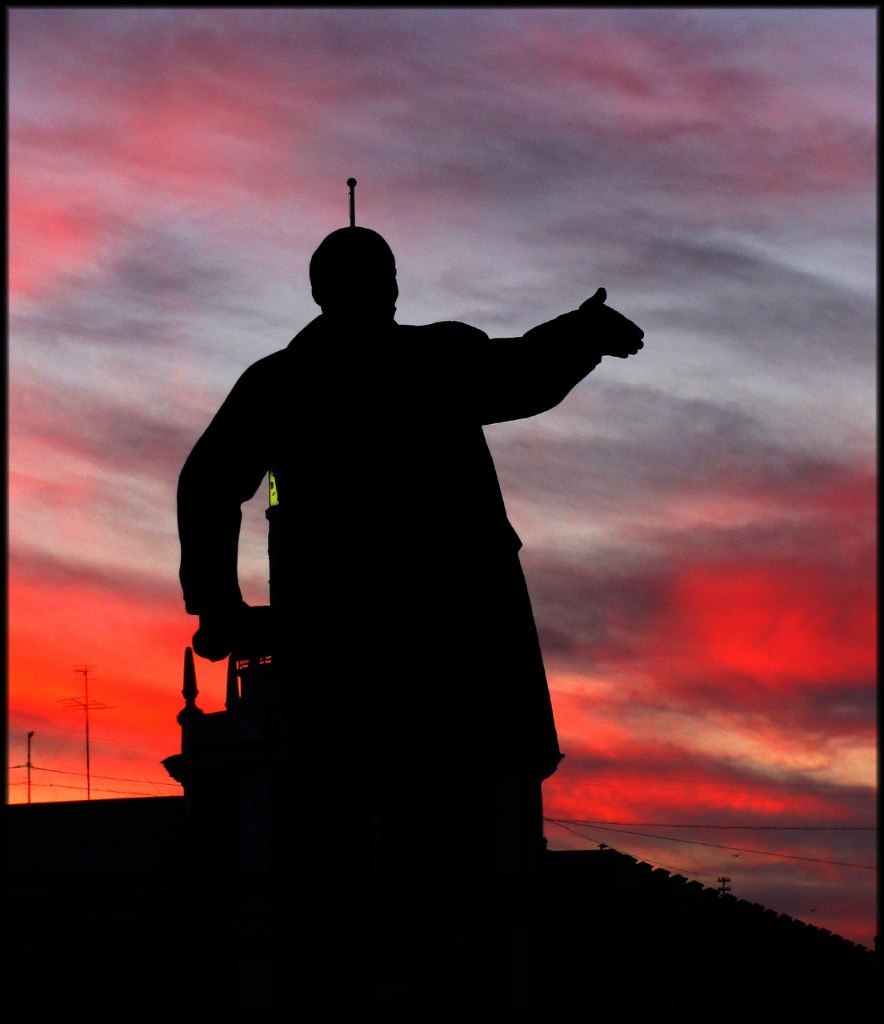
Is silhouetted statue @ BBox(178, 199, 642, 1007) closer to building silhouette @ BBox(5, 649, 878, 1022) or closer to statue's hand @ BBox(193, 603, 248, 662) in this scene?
statue's hand @ BBox(193, 603, 248, 662)

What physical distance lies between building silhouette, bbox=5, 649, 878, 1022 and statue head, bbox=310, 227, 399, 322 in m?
64.9

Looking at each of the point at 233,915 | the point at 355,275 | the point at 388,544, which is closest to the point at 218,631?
the point at 388,544

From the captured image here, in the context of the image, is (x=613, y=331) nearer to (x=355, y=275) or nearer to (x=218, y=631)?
(x=355, y=275)

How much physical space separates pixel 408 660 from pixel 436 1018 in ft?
3.23

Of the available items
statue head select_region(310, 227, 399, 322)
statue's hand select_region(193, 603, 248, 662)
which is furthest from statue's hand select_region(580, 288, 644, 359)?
statue's hand select_region(193, 603, 248, 662)

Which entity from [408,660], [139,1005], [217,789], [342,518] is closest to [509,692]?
[408,660]

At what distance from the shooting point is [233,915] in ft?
266

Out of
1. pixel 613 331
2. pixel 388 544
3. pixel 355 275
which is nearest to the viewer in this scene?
pixel 388 544

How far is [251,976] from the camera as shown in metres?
78.4

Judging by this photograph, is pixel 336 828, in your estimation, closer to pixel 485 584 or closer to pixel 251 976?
pixel 485 584

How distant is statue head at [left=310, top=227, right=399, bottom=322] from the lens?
20.6ft

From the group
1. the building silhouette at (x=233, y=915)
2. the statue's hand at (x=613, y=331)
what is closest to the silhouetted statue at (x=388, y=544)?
the statue's hand at (x=613, y=331)

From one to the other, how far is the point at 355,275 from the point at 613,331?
0.78 m

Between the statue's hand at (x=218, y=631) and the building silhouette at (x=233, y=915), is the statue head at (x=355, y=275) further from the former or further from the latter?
the building silhouette at (x=233, y=915)
